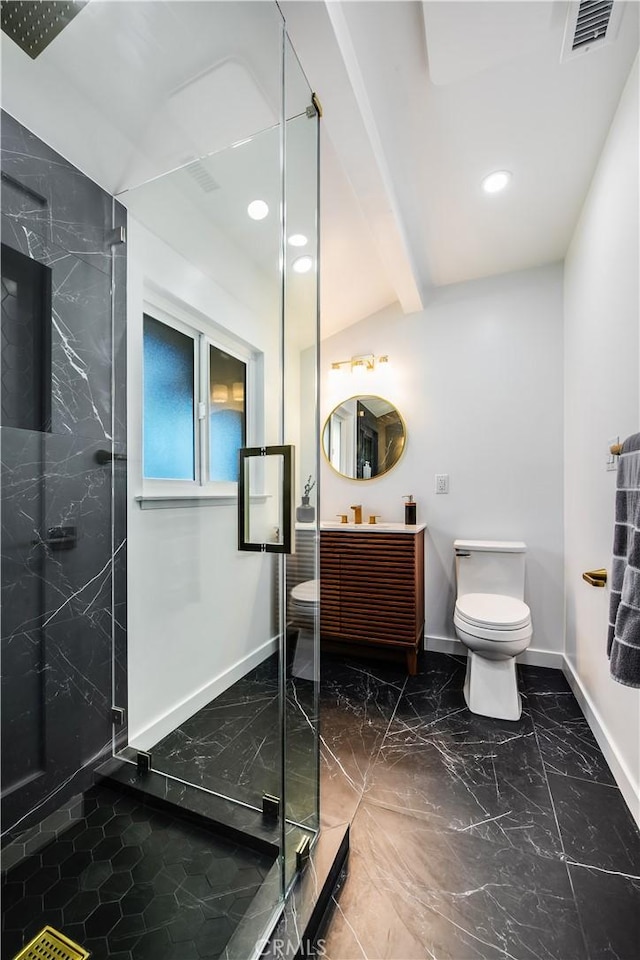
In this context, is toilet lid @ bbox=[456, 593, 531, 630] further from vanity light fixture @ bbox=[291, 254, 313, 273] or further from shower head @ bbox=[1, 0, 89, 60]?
shower head @ bbox=[1, 0, 89, 60]

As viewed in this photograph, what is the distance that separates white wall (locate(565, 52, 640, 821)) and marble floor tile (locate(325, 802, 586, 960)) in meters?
0.49

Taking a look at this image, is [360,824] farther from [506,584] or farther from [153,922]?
[506,584]

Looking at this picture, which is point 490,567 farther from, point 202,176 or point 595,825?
point 202,176

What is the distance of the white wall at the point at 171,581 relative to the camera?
1.51 meters

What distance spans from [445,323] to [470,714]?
2331 millimetres

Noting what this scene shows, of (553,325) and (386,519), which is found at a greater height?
(553,325)

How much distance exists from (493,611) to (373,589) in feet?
2.16

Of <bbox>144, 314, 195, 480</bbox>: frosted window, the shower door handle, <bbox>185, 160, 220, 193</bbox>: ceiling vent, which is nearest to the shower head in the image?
<bbox>185, 160, 220, 193</bbox>: ceiling vent

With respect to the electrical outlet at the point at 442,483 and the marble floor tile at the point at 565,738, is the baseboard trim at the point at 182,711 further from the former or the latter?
the electrical outlet at the point at 442,483

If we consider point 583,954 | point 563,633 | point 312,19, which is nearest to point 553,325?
point 563,633

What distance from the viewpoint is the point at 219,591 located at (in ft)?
4.99

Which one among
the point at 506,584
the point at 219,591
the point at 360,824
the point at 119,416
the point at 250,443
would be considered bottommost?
the point at 360,824

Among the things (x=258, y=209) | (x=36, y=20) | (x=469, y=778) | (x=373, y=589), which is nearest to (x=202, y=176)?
(x=258, y=209)

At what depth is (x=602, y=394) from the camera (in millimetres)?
1732
